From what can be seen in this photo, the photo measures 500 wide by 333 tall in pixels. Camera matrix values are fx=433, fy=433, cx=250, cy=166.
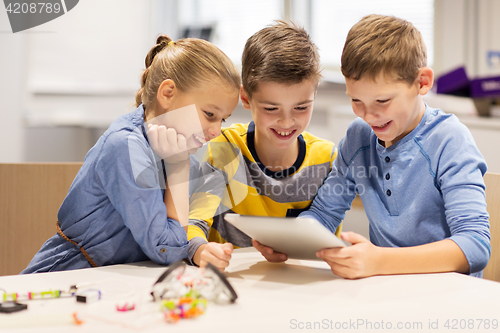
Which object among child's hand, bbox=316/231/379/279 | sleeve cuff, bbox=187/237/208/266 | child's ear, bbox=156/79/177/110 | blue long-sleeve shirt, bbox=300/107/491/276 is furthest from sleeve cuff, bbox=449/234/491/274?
child's ear, bbox=156/79/177/110

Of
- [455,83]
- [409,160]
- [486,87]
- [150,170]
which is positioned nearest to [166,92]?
[150,170]

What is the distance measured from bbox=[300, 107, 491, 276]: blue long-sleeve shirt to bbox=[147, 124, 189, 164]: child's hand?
37 cm

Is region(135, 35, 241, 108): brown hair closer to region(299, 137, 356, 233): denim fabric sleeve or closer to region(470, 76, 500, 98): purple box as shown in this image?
region(299, 137, 356, 233): denim fabric sleeve

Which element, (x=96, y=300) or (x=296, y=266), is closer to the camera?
(x=96, y=300)

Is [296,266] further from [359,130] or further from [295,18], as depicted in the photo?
[295,18]

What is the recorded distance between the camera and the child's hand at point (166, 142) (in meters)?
0.88

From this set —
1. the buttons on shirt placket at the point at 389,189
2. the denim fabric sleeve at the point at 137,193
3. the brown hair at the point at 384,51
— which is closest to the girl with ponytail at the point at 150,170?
the denim fabric sleeve at the point at 137,193

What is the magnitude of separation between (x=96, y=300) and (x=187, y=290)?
0.12m

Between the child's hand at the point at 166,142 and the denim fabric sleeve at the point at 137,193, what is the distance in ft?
0.18

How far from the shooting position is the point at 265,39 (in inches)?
40.9

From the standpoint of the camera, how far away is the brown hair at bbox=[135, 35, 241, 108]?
934 millimetres

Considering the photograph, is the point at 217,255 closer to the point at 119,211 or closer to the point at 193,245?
the point at 193,245

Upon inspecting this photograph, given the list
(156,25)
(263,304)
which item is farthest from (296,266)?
(156,25)

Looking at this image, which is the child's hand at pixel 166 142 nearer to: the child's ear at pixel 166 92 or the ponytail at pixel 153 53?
the child's ear at pixel 166 92
